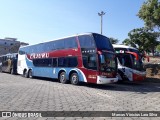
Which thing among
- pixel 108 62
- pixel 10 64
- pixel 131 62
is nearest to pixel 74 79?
pixel 108 62

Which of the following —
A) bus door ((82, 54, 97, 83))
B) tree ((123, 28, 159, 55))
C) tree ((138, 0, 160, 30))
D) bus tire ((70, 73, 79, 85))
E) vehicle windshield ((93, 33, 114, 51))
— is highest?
tree ((138, 0, 160, 30))

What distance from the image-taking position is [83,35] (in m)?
17.1

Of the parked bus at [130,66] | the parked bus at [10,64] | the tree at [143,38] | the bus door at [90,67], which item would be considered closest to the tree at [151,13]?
the tree at [143,38]

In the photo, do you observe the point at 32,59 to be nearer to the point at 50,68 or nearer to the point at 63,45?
the point at 50,68

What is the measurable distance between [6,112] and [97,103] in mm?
3687

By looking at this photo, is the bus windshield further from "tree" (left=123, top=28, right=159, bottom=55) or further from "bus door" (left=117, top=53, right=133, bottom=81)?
"tree" (left=123, top=28, right=159, bottom=55)

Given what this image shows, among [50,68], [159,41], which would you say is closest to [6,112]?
[50,68]

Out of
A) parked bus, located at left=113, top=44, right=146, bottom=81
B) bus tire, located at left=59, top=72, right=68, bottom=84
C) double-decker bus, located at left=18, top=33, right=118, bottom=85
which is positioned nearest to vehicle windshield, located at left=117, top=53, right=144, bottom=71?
parked bus, located at left=113, top=44, right=146, bottom=81

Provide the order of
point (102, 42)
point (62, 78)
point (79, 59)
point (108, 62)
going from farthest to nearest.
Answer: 1. point (62, 78)
2. point (79, 59)
3. point (102, 42)
4. point (108, 62)

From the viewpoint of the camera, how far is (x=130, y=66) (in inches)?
741

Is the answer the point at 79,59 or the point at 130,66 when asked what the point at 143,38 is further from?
the point at 79,59

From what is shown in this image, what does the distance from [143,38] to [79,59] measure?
39.4ft

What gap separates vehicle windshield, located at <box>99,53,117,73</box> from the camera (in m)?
15.6

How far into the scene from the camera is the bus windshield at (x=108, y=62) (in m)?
15.6
